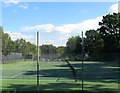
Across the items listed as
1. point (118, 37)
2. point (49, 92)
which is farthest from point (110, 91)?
point (118, 37)

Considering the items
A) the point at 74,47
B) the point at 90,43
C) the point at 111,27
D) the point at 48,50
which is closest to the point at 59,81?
the point at 90,43

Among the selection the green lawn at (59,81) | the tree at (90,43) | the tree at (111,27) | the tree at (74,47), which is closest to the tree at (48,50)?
the tree at (74,47)

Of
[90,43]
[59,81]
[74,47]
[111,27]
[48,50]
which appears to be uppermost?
[111,27]

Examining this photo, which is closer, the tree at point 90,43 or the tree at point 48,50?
the tree at point 48,50

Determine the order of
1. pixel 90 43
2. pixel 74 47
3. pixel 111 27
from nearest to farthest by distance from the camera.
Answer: pixel 74 47
pixel 90 43
pixel 111 27

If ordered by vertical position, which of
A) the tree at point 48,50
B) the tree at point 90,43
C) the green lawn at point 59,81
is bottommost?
the green lawn at point 59,81

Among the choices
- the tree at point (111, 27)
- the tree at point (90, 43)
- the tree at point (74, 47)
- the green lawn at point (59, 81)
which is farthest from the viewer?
the tree at point (111, 27)

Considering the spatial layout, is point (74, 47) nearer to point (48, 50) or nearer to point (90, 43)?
point (48, 50)

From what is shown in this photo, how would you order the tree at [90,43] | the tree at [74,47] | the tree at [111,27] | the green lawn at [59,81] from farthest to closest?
the tree at [111,27]
the tree at [90,43]
the green lawn at [59,81]
the tree at [74,47]

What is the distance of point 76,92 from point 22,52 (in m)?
3.90

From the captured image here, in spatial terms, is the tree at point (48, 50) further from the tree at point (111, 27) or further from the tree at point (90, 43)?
the tree at point (111, 27)

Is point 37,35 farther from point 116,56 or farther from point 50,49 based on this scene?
point 116,56

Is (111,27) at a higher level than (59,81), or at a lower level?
higher

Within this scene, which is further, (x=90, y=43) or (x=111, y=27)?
(x=111, y=27)
